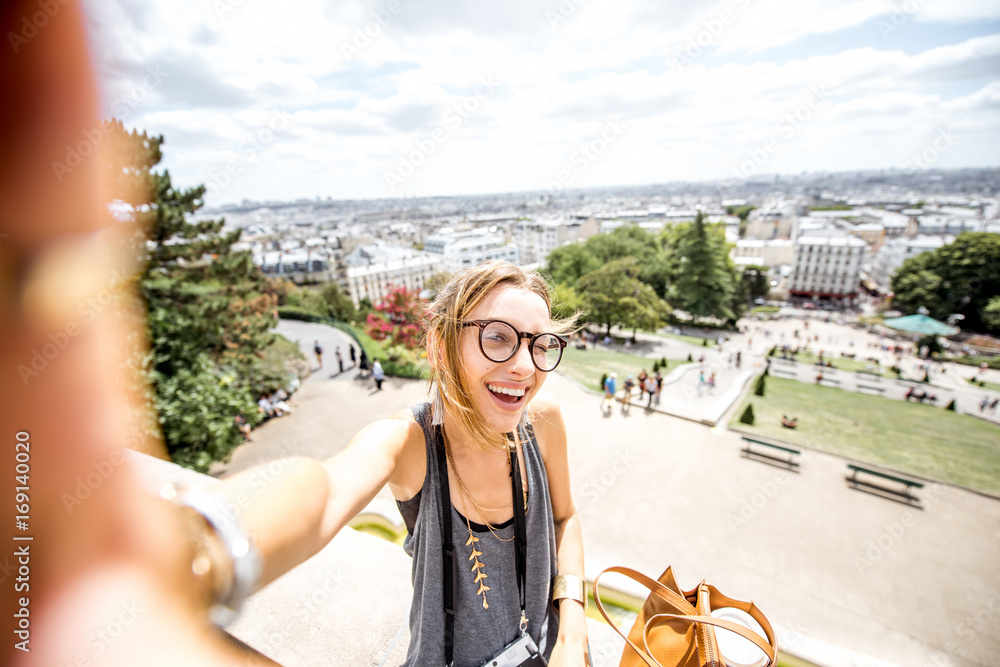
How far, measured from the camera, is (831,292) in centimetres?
7775

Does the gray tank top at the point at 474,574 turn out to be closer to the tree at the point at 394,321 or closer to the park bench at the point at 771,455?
the park bench at the point at 771,455

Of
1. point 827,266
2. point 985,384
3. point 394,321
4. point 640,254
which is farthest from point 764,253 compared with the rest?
point 394,321

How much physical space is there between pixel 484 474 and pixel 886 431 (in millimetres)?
20726

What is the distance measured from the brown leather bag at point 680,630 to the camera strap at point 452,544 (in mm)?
361

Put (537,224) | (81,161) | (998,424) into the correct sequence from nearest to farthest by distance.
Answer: (81,161), (998,424), (537,224)

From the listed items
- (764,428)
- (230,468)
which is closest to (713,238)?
(764,428)

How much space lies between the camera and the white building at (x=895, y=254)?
84062mm

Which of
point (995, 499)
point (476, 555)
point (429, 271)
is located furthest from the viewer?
point (429, 271)

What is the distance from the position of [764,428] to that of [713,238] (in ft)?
117

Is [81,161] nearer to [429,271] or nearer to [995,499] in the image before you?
[995,499]

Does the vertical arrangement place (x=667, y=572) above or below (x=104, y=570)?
below

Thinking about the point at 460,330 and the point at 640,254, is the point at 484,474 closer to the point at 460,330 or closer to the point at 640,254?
the point at 460,330

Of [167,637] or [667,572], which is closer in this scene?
[167,637]

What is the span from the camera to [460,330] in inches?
70.4
